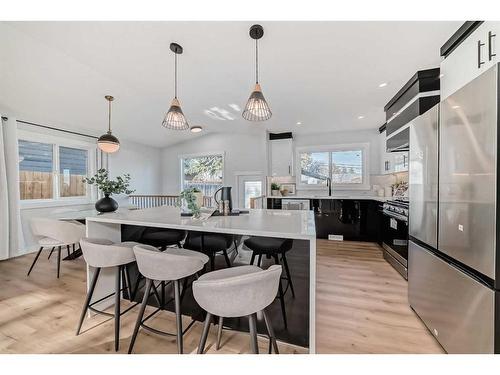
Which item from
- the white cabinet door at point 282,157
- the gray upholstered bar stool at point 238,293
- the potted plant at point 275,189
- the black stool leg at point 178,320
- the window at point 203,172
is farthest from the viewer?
the window at point 203,172

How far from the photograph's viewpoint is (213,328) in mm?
1795

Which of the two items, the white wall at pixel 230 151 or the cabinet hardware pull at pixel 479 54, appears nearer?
the cabinet hardware pull at pixel 479 54

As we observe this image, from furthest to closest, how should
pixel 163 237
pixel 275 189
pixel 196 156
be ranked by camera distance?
pixel 196 156, pixel 275 189, pixel 163 237

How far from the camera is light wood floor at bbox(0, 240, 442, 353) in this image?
5.23ft

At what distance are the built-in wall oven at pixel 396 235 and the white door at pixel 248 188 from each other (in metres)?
2.98

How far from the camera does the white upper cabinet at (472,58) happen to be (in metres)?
1.47

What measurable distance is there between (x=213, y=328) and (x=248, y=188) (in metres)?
4.15

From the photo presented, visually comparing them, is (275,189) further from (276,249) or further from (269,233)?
(269,233)

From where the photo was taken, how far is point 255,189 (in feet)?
18.7

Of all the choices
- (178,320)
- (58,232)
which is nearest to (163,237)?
(178,320)

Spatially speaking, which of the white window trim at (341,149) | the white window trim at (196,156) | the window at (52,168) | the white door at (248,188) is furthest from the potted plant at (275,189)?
the window at (52,168)

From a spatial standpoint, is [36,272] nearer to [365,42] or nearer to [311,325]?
[311,325]

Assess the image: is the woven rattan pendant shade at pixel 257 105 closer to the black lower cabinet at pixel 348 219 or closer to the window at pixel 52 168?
the black lower cabinet at pixel 348 219
